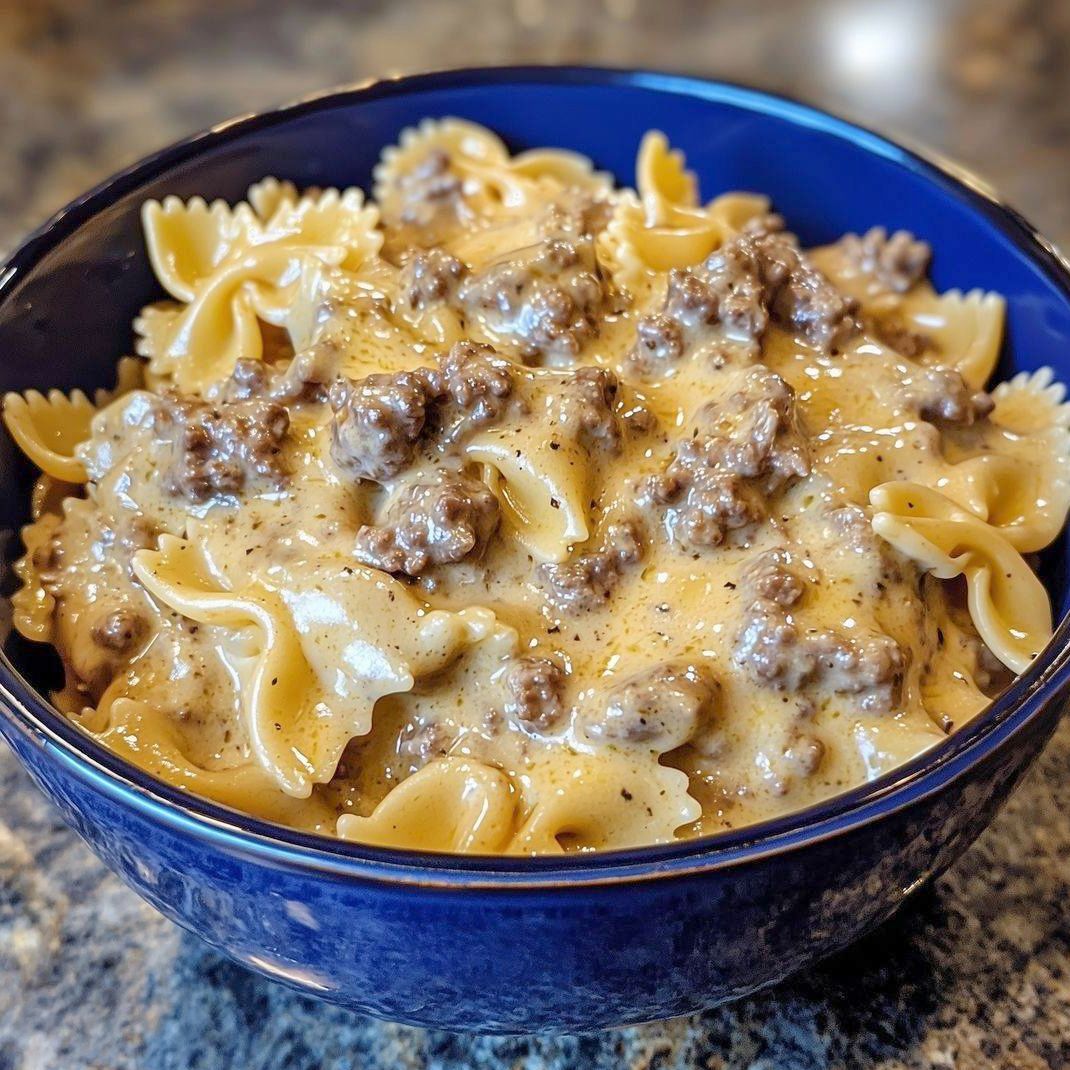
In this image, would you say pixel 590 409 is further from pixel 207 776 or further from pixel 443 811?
pixel 207 776

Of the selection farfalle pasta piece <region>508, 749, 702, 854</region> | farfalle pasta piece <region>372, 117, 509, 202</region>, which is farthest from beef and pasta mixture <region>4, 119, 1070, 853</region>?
farfalle pasta piece <region>372, 117, 509, 202</region>

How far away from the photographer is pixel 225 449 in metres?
1.54

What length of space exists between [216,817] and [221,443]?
0.57 m

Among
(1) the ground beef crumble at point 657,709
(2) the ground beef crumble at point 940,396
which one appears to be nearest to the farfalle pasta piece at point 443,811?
(1) the ground beef crumble at point 657,709

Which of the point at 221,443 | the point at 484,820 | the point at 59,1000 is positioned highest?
the point at 221,443

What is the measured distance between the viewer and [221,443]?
5.07 ft

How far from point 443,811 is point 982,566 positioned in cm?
70

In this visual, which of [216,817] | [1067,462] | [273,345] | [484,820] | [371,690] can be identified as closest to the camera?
[216,817]

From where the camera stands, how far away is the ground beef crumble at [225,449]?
153 cm

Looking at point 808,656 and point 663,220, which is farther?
point 663,220

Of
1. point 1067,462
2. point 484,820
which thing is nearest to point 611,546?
point 484,820

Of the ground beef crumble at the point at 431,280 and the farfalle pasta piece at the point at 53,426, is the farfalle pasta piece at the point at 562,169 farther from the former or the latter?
the farfalle pasta piece at the point at 53,426

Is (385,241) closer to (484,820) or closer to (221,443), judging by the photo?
(221,443)

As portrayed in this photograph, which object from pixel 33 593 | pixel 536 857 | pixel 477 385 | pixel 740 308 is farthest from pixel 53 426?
pixel 536 857
